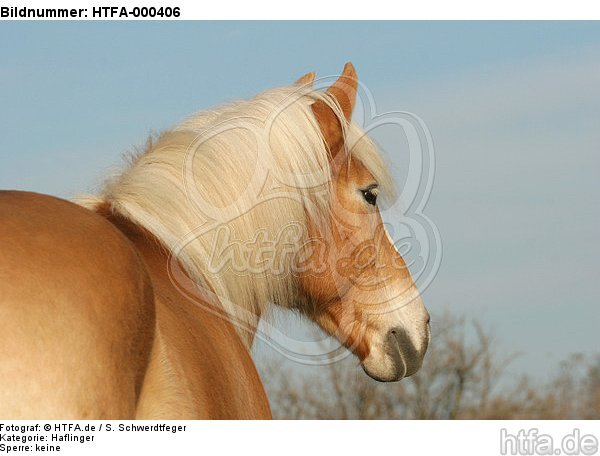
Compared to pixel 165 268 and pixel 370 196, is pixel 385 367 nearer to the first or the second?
pixel 370 196

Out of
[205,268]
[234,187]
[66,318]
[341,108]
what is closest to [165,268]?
[205,268]

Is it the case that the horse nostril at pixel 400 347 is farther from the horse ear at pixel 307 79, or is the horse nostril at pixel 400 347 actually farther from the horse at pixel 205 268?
the horse ear at pixel 307 79

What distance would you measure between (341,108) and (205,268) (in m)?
1.04

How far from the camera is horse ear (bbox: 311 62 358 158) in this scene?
3430 mm

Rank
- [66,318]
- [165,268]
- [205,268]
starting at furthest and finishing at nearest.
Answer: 1. [205,268]
2. [165,268]
3. [66,318]

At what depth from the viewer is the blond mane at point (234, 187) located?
3043 mm

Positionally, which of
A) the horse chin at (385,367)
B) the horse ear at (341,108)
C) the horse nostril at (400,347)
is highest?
the horse ear at (341,108)

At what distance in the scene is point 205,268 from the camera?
3.08 metres

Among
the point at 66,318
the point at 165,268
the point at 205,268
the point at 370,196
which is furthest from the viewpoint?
the point at 370,196

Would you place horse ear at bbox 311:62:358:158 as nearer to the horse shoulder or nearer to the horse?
the horse

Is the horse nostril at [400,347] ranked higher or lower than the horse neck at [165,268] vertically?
lower

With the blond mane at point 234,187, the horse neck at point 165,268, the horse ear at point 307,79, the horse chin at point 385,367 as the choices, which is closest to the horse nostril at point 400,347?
the horse chin at point 385,367

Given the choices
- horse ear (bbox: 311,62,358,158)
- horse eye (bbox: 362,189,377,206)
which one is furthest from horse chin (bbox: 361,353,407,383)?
horse ear (bbox: 311,62,358,158)

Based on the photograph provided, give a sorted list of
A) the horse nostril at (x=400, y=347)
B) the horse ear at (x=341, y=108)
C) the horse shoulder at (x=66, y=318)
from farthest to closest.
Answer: the horse nostril at (x=400, y=347)
the horse ear at (x=341, y=108)
the horse shoulder at (x=66, y=318)
